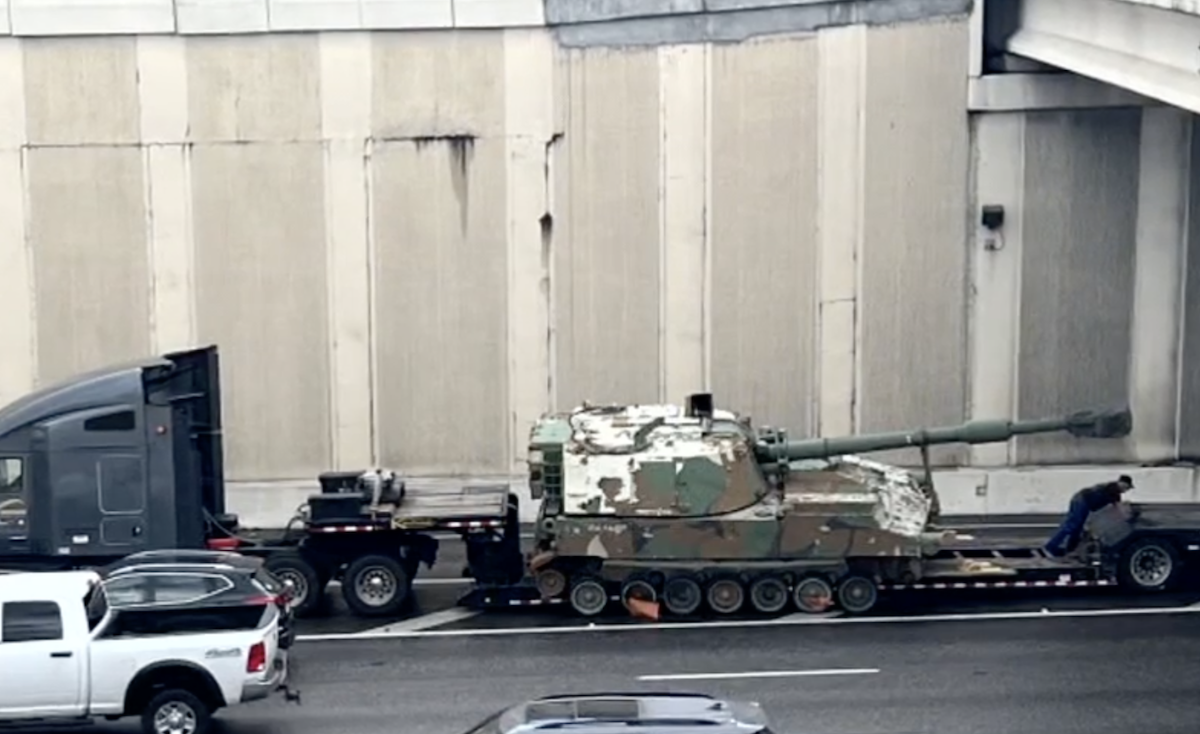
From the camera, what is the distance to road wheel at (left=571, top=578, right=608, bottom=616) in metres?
22.4

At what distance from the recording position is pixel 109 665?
1648 centimetres

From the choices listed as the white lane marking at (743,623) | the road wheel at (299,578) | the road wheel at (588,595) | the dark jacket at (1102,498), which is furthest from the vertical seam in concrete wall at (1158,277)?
the road wheel at (299,578)

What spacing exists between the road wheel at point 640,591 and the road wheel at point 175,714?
21.9ft

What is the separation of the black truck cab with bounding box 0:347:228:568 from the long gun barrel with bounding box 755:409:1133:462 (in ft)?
23.7

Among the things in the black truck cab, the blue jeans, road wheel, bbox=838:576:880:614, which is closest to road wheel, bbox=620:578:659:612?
road wheel, bbox=838:576:880:614

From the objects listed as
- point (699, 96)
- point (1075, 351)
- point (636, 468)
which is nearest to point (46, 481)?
point (636, 468)

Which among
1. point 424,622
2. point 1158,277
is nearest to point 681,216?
point 1158,277

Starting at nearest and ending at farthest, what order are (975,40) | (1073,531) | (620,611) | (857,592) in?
(857,592)
(620,611)
(1073,531)
(975,40)

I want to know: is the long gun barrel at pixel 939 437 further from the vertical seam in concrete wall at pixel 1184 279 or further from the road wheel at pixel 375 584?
the vertical seam in concrete wall at pixel 1184 279

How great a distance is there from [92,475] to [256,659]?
241 inches

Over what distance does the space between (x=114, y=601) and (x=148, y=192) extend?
1301cm

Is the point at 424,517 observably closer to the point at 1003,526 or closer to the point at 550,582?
the point at 550,582

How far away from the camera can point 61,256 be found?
94.9 feet

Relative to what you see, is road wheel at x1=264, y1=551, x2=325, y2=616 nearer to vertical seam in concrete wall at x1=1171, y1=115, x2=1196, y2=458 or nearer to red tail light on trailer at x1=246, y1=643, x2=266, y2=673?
red tail light on trailer at x1=246, y1=643, x2=266, y2=673
